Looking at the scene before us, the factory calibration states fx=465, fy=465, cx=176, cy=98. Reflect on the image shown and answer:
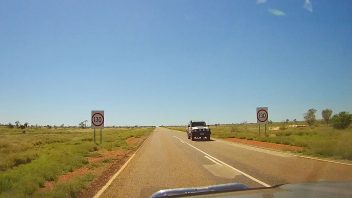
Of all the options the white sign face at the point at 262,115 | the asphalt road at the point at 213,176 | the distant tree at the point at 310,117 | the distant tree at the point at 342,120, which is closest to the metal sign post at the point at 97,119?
the white sign face at the point at 262,115

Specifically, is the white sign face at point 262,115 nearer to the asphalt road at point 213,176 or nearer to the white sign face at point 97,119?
the white sign face at point 97,119

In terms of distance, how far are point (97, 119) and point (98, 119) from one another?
0.09 m

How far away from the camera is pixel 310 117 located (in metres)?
121

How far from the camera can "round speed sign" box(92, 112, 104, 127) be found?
3772cm

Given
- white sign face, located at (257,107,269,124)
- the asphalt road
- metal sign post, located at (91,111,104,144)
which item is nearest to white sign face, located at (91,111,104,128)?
metal sign post, located at (91,111,104,144)

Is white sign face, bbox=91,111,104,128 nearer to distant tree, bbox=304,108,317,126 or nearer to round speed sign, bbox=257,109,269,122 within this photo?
round speed sign, bbox=257,109,269,122

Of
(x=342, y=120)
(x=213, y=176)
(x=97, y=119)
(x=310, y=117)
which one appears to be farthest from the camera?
(x=310, y=117)

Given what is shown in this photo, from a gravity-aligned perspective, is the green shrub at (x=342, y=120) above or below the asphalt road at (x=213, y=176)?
above

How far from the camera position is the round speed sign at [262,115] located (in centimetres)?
4257

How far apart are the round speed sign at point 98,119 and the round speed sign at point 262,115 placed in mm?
14336

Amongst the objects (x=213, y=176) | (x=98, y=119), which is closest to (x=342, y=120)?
(x=98, y=119)

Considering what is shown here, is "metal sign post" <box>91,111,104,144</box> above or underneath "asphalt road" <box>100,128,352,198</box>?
above

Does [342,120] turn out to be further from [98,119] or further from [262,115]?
[98,119]

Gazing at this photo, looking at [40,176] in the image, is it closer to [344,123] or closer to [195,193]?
[195,193]
